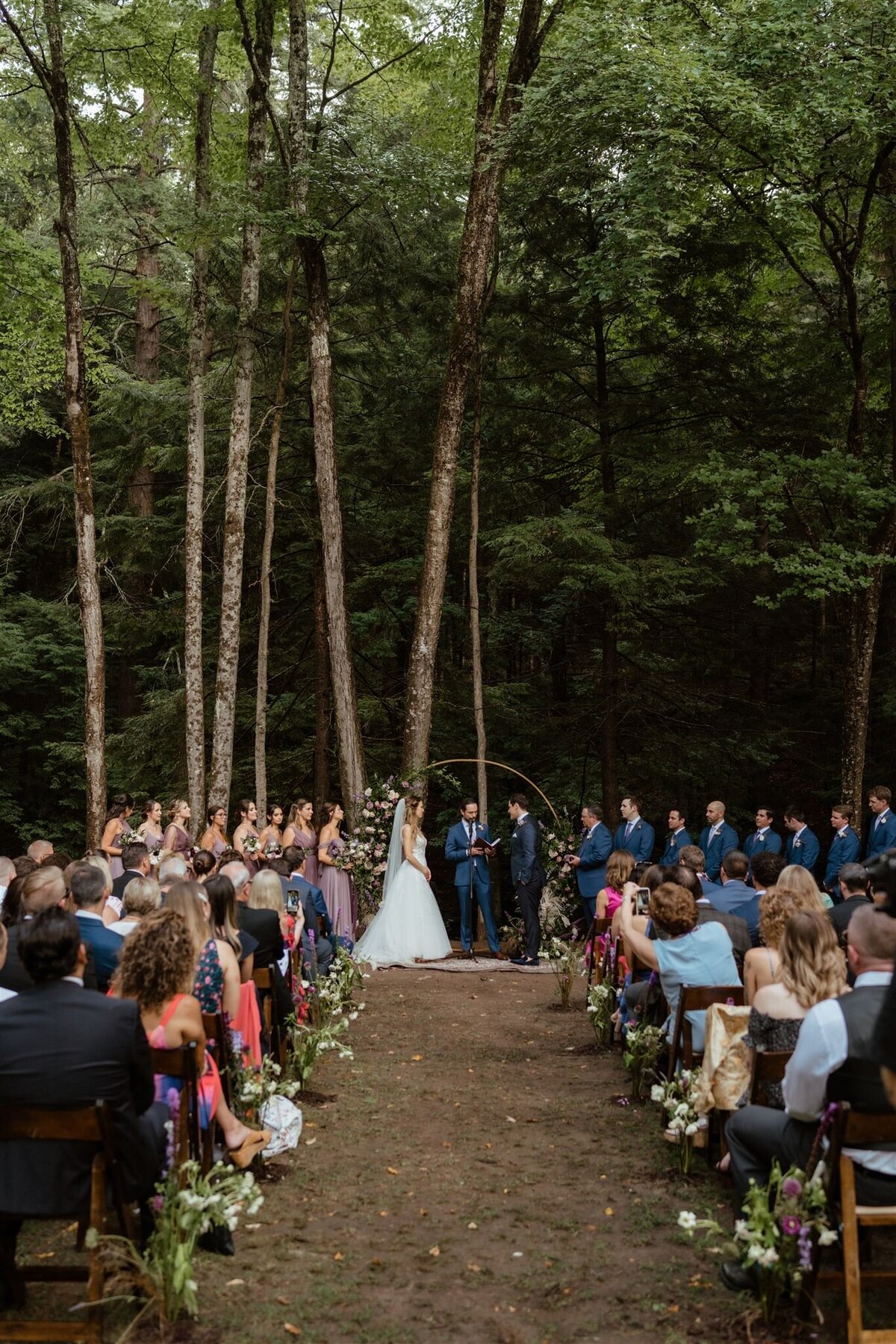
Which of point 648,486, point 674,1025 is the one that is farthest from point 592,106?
point 674,1025

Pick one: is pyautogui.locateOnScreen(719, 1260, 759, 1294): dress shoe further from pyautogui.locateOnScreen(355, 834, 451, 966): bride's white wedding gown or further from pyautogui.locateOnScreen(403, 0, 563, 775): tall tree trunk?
pyautogui.locateOnScreen(403, 0, 563, 775): tall tree trunk

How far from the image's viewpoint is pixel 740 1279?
170 inches

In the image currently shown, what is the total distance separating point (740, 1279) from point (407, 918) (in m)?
9.49

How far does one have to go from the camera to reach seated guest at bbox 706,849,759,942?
8203mm

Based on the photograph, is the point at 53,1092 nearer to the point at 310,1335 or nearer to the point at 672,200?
the point at 310,1335

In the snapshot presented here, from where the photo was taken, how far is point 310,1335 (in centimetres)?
404

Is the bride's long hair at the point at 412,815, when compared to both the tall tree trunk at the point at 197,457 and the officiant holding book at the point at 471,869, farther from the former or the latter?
the tall tree trunk at the point at 197,457

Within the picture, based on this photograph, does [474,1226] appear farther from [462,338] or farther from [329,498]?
[329,498]

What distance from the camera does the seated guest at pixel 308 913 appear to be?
907 centimetres

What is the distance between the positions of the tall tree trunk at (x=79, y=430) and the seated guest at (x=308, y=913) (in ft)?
15.9

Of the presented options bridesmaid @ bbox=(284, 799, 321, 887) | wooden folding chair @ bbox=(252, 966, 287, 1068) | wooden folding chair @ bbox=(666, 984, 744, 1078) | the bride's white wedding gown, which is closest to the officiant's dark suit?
the bride's white wedding gown

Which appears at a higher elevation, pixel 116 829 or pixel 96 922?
pixel 96 922

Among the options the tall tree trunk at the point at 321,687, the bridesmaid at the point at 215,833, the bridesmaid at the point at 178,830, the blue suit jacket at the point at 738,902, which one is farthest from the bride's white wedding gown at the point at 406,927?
→ the blue suit jacket at the point at 738,902

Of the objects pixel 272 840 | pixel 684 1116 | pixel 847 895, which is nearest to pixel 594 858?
pixel 272 840
